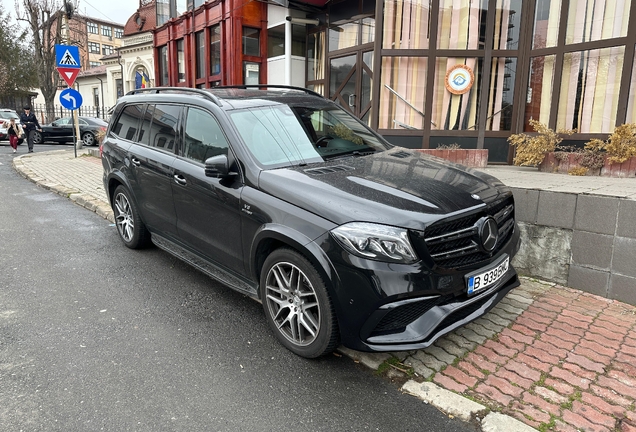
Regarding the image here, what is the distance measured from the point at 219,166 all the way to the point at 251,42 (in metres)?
11.9

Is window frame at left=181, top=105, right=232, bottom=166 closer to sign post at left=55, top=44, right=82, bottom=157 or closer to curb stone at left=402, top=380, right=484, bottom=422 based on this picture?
curb stone at left=402, top=380, right=484, bottom=422

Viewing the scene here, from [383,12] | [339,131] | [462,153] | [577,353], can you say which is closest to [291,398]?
[577,353]

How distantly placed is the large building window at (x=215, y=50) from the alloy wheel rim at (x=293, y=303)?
13267 millimetres

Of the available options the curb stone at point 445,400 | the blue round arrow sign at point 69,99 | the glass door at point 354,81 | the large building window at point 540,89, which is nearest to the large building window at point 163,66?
the blue round arrow sign at point 69,99

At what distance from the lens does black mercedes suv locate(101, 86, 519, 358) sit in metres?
2.74

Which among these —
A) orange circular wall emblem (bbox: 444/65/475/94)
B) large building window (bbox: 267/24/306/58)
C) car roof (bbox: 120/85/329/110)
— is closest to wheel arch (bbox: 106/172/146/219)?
car roof (bbox: 120/85/329/110)

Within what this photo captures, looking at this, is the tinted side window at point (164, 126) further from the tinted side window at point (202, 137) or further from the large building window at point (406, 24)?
the large building window at point (406, 24)

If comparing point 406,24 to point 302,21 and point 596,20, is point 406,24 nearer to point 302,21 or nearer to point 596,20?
point 596,20

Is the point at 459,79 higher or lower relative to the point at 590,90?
higher

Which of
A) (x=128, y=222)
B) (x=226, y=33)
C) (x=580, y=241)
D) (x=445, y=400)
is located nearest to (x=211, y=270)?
(x=128, y=222)

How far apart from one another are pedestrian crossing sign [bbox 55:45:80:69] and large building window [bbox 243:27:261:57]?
499 cm

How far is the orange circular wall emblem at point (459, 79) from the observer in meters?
8.85

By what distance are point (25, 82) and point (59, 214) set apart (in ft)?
149

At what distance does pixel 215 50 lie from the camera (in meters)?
15.3
